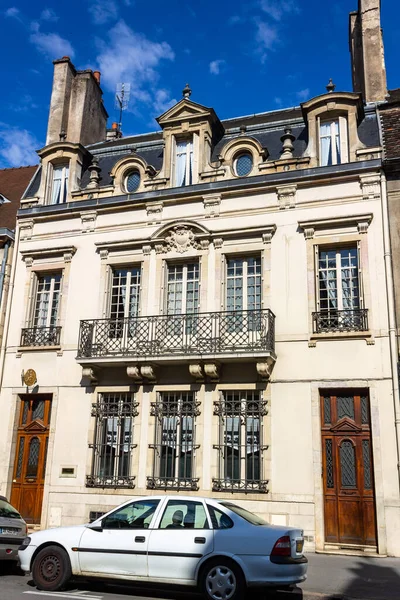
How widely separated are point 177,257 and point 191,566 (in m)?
8.38

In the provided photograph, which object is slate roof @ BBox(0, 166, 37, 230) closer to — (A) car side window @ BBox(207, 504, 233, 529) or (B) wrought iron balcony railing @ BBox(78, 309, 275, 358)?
(B) wrought iron balcony railing @ BBox(78, 309, 275, 358)

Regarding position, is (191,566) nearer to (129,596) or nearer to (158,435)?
(129,596)

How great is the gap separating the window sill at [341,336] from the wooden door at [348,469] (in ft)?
3.74

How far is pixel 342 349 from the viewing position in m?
12.4

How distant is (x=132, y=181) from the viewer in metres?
15.8

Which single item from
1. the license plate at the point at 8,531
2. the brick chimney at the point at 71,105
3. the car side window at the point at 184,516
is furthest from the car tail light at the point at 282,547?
the brick chimney at the point at 71,105

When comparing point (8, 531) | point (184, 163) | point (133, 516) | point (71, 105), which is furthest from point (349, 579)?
point (71, 105)

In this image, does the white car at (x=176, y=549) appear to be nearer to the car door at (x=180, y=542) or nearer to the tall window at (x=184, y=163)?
the car door at (x=180, y=542)

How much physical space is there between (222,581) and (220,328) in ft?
21.9

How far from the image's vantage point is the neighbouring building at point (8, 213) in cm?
1584

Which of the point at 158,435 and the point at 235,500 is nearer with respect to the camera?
the point at 235,500

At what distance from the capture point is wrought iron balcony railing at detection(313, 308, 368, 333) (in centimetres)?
1244

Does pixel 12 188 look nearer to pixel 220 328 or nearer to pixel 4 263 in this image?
pixel 4 263

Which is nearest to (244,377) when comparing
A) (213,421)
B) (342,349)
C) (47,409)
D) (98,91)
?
(213,421)
